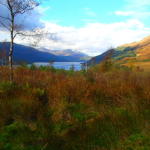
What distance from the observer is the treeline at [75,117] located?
15.9 feet

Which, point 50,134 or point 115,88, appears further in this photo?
point 115,88

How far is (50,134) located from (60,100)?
1.55 m

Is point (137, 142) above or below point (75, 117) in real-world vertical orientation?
below

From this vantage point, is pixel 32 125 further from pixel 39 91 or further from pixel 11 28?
pixel 11 28

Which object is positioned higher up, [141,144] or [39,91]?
[39,91]

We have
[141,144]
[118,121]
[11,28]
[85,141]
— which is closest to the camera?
[141,144]

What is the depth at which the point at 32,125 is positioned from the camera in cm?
530

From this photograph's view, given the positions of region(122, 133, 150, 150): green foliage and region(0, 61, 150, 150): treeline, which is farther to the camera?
region(0, 61, 150, 150): treeline

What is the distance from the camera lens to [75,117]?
5.81 metres

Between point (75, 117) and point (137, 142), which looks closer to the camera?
point (137, 142)

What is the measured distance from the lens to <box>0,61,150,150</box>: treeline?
4840 mm

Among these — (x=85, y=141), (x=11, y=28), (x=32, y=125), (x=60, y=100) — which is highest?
(x=11, y=28)

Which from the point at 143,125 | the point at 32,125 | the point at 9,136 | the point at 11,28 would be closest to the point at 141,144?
the point at 143,125

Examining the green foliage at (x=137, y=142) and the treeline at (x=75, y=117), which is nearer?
the green foliage at (x=137, y=142)
